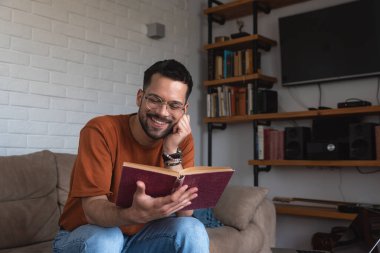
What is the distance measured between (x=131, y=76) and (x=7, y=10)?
1.03 m

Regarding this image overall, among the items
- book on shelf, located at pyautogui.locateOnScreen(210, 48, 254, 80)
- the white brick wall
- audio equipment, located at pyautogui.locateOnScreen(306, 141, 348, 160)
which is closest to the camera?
the white brick wall

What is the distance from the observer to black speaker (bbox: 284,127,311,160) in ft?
10.0

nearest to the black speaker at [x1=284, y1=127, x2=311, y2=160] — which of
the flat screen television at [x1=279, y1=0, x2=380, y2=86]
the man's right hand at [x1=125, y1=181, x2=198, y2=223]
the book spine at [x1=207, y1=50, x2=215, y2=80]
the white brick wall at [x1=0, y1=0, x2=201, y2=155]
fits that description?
the flat screen television at [x1=279, y1=0, x2=380, y2=86]

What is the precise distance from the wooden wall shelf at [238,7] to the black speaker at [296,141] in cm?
105

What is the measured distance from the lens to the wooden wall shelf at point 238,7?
135 inches

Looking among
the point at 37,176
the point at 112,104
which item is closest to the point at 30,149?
the point at 37,176

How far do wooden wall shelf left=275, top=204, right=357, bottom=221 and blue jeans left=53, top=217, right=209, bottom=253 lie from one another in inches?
65.8

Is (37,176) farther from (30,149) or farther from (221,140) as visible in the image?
(221,140)

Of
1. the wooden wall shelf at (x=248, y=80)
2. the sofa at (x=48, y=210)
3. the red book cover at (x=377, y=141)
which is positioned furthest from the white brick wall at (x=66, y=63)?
the red book cover at (x=377, y=141)

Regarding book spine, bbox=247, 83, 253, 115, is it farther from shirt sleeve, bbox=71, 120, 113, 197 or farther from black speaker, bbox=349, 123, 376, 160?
shirt sleeve, bbox=71, 120, 113, 197

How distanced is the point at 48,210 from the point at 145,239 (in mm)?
946

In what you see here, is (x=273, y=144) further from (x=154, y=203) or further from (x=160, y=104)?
(x=154, y=203)

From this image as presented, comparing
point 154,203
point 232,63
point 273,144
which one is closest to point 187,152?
point 154,203

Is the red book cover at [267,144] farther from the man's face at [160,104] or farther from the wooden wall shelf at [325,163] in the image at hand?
the man's face at [160,104]
